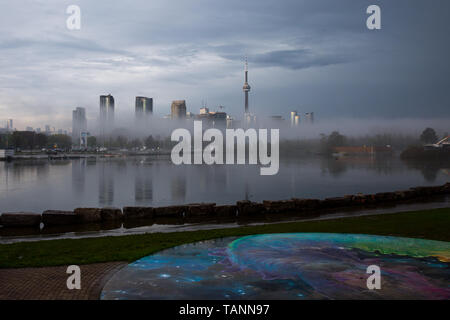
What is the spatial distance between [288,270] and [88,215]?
1055 centimetres

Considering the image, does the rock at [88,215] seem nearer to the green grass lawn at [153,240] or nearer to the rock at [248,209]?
the green grass lawn at [153,240]

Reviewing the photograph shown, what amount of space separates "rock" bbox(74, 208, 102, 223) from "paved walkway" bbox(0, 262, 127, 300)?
751 cm

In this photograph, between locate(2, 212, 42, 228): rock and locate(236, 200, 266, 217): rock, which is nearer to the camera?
locate(2, 212, 42, 228): rock

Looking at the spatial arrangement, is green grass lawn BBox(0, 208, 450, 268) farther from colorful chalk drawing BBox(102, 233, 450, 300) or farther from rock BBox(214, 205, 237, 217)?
rock BBox(214, 205, 237, 217)

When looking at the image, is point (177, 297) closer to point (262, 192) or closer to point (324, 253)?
point (324, 253)

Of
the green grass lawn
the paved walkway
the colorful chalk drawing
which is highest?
the colorful chalk drawing

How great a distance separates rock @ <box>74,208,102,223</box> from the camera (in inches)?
592

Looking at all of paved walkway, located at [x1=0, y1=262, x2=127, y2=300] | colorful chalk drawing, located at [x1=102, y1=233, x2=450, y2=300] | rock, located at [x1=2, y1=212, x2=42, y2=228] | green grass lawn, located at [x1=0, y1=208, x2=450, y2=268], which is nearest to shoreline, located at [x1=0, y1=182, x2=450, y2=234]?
rock, located at [x1=2, y1=212, x2=42, y2=228]

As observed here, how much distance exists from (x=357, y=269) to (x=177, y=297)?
12.2 feet

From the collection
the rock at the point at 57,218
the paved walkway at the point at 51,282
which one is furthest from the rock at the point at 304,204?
the paved walkway at the point at 51,282

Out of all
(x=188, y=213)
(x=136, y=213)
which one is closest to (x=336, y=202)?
(x=188, y=213)

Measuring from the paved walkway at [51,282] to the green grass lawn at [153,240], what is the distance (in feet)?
1.57

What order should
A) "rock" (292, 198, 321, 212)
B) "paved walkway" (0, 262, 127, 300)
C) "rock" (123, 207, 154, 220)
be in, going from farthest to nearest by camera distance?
1. "rock" (292, 198, 321, 212)
2. "rock" (123, 207, 154, 220)
3. "paved walkway" (0, 262, 127, 300)
